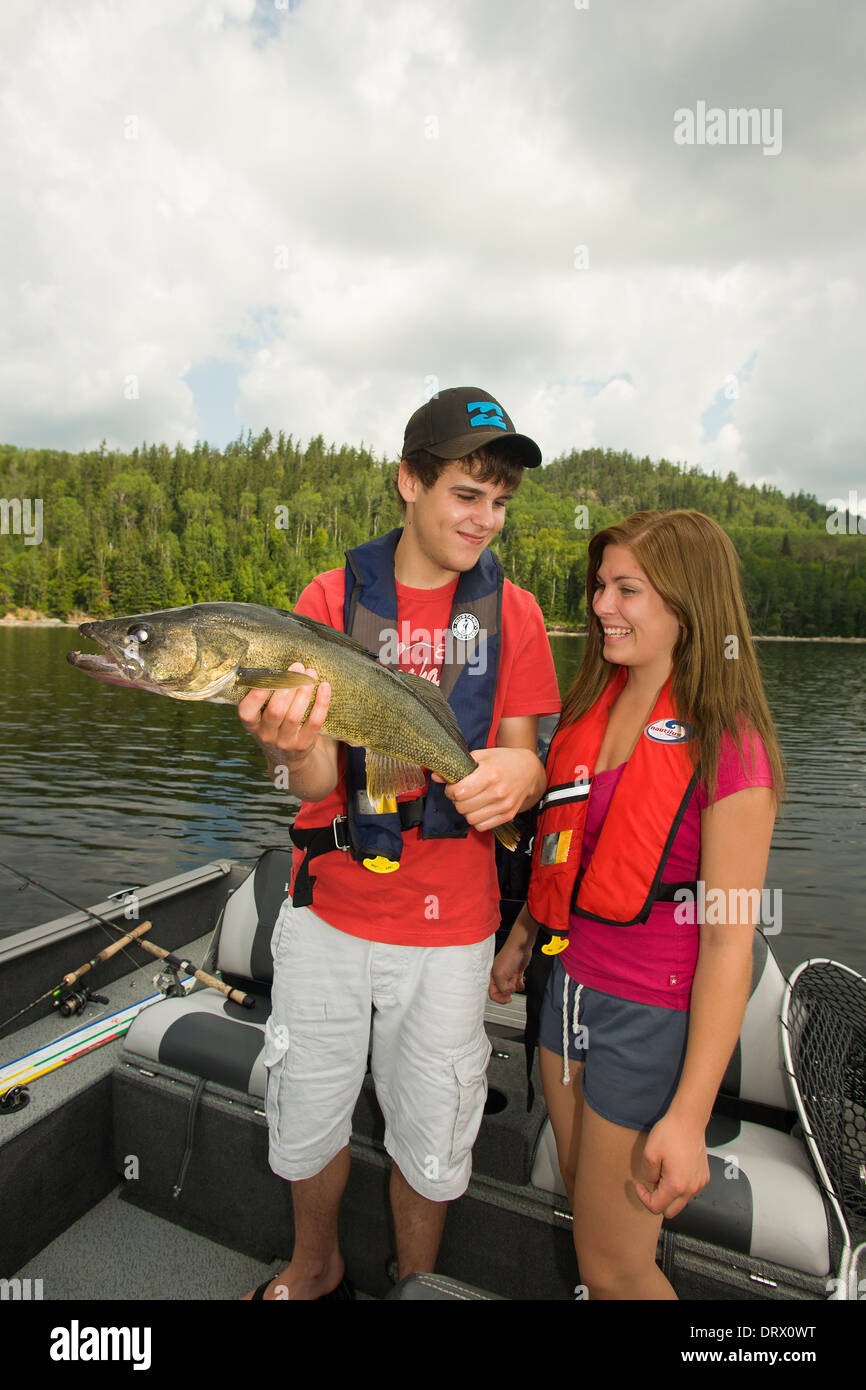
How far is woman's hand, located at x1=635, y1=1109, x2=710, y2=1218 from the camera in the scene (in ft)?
7.05

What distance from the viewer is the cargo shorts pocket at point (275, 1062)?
2.88 metres

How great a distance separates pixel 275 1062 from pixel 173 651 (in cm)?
172

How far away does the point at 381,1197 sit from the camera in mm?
3359

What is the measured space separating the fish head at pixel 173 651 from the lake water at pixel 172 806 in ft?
37.3

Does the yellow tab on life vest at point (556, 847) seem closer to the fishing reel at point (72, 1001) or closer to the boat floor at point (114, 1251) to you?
the boat floor at point (114, 1251)

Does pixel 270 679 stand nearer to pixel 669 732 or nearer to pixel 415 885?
pixel 415 885

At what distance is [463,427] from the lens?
2832 millimetres

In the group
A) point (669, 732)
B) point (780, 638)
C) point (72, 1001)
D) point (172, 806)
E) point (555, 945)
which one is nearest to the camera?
point (669, 732)

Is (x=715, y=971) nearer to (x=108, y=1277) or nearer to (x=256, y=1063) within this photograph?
(x=256, y=1063)

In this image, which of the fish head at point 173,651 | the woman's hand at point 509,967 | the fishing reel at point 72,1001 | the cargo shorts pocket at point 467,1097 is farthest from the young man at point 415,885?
the fishing reel at point 72,1001

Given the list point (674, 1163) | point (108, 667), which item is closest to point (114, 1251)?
point (674, 1163)

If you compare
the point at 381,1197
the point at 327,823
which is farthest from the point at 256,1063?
the point at 327,823

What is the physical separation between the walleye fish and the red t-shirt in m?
0.26
